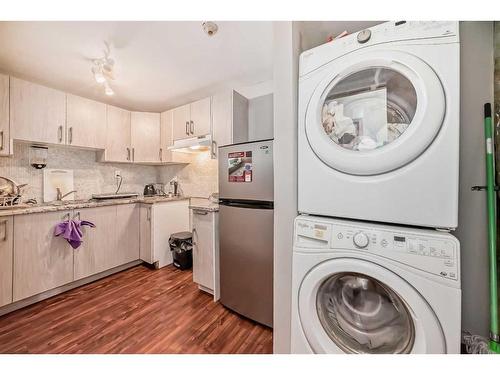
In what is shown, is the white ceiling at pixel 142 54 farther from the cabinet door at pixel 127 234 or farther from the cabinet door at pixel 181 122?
the cabinet door at pixel 127 234

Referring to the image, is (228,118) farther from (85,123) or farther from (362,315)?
(362,315)

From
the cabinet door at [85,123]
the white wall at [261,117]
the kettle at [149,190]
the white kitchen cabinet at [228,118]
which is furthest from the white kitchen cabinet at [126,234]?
the white wall at [261,117]

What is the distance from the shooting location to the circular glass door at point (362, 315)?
81 cm

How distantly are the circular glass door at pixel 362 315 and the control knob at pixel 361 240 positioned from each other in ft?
0.49

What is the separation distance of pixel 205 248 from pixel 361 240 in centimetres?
143

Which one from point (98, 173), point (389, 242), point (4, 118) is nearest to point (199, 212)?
point (389, 242)

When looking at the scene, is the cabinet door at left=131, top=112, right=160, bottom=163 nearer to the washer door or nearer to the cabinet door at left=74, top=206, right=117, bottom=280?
the cabinet door at left=74, top=206, right=117, bottom=280

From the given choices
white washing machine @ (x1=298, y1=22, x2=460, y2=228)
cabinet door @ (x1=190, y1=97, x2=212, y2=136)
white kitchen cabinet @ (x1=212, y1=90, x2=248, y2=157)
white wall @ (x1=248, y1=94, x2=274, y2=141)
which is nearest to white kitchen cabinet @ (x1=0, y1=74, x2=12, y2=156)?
cabinet door @ (x1=190, y1=97, x2=212, y2=136)

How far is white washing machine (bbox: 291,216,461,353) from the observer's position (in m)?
0.66

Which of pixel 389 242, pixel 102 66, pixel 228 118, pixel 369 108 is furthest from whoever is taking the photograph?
pixel 228 118

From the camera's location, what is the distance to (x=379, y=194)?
77 centimetres
